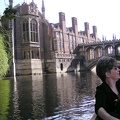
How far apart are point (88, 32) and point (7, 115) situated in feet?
233

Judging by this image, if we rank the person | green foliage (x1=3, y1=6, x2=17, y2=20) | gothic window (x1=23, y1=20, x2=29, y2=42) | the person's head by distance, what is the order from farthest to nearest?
gothic window (x1=23, y1=20, x2=29, y2=42), green foliage (x1=3, y1=6, x2=17, y2=20), the person's head, the person

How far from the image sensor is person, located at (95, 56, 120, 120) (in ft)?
9.98

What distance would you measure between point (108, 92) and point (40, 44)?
53.7 metres

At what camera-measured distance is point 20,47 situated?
52812 millimetres

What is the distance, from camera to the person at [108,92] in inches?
120

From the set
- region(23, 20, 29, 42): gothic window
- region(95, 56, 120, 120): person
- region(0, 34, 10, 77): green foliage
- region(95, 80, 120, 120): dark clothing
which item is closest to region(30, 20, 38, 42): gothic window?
region(23, 20, 29, 42): gothic window

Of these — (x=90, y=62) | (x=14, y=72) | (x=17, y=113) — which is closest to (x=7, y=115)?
(x=17, y=113)

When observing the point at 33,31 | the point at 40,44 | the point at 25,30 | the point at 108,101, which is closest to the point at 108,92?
the point at 108,101

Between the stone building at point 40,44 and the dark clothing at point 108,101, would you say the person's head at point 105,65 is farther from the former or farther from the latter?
the stone building at point 40,44

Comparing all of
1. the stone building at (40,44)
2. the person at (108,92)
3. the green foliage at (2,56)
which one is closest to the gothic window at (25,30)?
the stone building at (40,44)

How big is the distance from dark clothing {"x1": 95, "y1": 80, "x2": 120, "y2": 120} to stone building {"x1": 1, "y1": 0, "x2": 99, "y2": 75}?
43920 mm

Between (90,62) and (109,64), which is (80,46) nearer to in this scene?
(90,62)

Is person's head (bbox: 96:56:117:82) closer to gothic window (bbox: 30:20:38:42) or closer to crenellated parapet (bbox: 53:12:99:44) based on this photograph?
gothic window (bbox: 30:20:38:42)

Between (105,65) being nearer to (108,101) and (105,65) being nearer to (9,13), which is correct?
(108,101)
